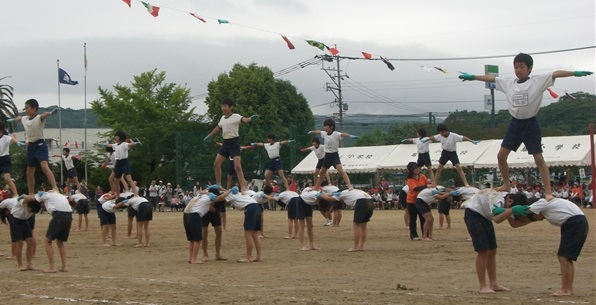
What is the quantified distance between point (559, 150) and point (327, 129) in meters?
22.4

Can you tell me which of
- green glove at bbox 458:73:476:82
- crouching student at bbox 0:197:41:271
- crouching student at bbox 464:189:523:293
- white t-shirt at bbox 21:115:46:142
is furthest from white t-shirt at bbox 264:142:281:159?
crouching student at bbox 464:189:523:293

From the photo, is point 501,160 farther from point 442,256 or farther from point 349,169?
point 349,169

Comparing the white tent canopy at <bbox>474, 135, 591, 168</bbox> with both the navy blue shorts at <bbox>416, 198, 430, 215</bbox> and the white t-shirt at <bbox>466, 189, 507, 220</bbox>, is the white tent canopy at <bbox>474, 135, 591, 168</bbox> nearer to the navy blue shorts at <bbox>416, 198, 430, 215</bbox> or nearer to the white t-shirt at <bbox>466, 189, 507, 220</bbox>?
the navy blue shorts at <bbox>416, 198, 430, 215</bbox>

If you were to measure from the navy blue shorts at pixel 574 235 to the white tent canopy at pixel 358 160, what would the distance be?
122 ft

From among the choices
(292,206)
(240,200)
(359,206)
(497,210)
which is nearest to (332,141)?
(292,206)

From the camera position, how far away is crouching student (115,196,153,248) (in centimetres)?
2280

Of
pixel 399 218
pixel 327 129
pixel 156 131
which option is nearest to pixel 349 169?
pixel 399 218

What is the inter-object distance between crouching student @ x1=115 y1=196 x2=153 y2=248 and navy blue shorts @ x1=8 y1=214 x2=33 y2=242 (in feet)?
17.1

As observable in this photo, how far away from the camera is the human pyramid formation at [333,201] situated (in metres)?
12.1

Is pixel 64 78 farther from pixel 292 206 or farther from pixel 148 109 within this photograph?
pixel 292 206

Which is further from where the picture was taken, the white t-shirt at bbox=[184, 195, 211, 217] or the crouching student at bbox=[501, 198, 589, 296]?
the white t-shirt at bbox=[184, 195, 211, 217]

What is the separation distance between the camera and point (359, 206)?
19.5m

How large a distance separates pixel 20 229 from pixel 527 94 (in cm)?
1067

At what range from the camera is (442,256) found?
18.3 meters
